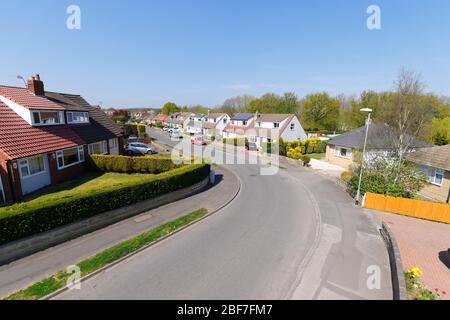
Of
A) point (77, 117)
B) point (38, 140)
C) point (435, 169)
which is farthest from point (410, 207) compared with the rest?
point (77, 117)

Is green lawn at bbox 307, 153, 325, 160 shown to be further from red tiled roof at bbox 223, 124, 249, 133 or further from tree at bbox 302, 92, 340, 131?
tree at bbox 302, 92, 340, 131

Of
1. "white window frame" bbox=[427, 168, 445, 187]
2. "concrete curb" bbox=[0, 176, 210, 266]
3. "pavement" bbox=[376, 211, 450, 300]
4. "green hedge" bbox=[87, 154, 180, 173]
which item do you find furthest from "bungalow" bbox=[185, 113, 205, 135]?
"pavement" bbox=[376, 211, 450, 300]

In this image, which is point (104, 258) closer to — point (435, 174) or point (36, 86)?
point (36, 86)

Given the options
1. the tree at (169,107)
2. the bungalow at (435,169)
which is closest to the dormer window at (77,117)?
the bungalow at (435,169)

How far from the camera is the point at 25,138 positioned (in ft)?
52.2

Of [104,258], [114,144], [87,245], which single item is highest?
[114,144]

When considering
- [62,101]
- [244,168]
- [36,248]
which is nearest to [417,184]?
[244,168]

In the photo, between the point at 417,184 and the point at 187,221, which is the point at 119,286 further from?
the point at 417,184

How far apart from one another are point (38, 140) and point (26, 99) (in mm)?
4256

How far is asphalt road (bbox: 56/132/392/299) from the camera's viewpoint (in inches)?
305

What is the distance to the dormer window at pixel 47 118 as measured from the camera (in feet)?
58.6

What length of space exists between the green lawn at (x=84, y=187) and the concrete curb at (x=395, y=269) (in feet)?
41.9

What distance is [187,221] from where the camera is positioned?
511 inches

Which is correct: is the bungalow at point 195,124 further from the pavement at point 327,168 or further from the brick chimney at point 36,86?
the brick chimney at point 36,86
